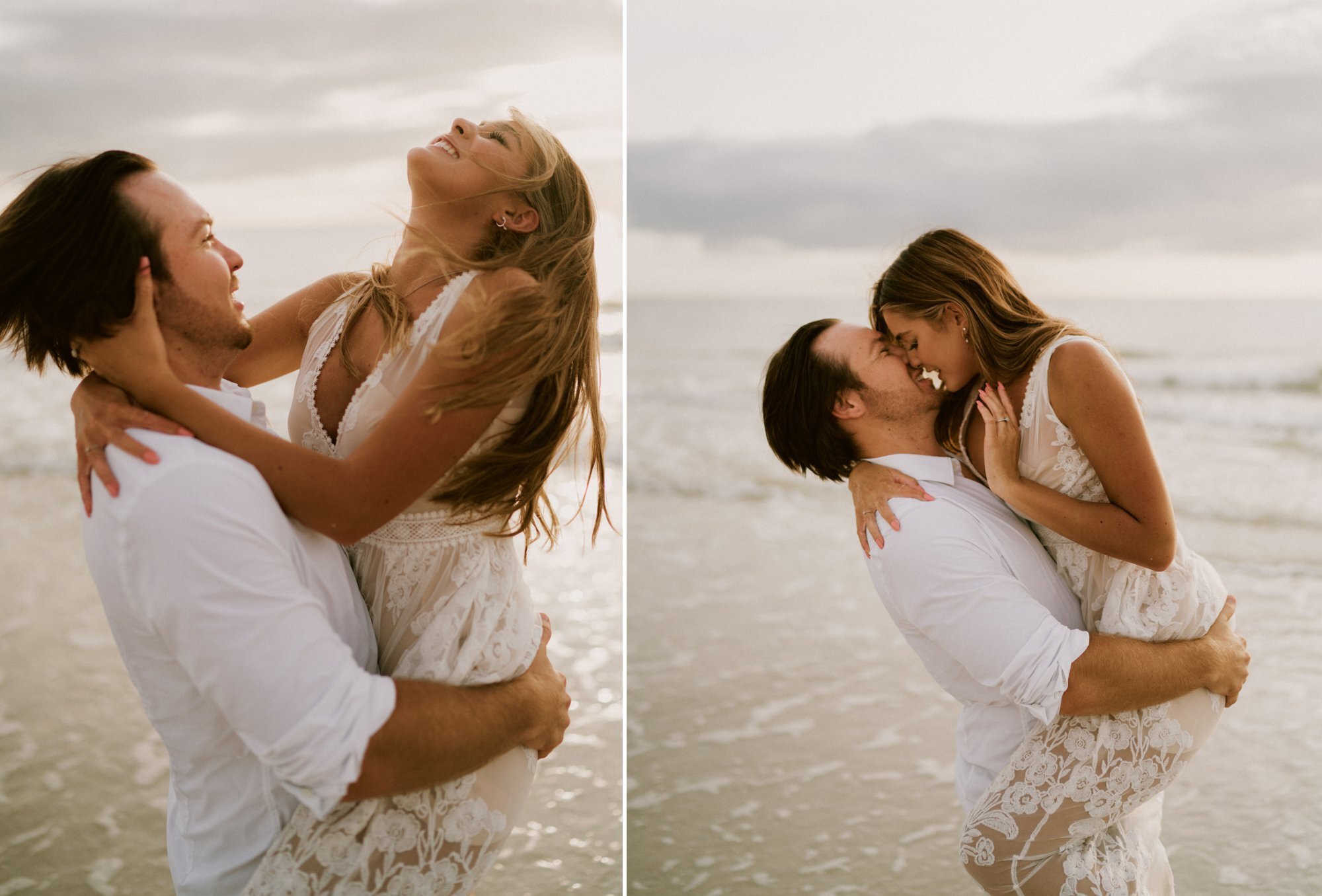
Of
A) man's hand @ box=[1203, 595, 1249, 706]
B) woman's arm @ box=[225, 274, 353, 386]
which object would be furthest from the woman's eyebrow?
man's hand @ box=[1203, 595, 1249, 706]

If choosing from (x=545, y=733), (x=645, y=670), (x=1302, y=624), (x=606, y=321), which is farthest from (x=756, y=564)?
(x=606, y=321)

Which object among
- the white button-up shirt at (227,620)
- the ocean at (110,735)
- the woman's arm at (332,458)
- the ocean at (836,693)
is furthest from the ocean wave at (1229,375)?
the white button-up shirt at (227,620)

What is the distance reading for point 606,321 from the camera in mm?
15359

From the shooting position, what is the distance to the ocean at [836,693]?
3.75 metres

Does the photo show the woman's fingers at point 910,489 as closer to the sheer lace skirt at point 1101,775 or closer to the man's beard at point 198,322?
the sheer lace skirt at point 1101,775

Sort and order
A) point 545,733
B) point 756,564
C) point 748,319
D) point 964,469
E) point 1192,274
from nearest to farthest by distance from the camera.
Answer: point 545,733 → point 964,469 → point 756,564 → point 1192,274 → point 748,319

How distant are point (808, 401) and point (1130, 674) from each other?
0.93 m

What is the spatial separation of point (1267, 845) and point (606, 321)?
12.4m

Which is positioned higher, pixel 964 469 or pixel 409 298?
pixel 409 298

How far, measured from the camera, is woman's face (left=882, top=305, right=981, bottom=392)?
7.72 ft

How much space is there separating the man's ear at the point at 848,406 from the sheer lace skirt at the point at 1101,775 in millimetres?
598

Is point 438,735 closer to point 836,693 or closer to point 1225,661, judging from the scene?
point 1225,661

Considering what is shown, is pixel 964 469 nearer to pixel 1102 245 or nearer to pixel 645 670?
pixel 645 670

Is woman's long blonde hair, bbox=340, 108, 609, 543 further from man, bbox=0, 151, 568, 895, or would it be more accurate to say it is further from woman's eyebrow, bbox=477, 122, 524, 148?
man, bbox=0, 151, 568, 895
